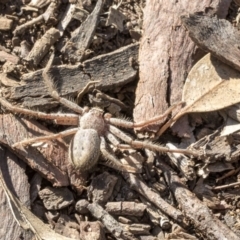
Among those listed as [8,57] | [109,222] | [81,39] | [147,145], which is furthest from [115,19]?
[109,222]

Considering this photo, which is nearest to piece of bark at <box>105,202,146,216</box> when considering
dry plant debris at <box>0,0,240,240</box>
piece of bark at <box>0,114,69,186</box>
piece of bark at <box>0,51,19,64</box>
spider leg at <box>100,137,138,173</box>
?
dry plant debris at <box>0,0,240,240</box>

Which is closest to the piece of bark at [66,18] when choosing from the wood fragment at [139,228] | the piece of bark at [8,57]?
the piece of bark at [8,57]

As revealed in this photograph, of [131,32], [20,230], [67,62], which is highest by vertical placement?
[131,32]

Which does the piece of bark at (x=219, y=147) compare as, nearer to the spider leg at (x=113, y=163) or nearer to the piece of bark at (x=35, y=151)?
the spider leg at (x=113, y=163)

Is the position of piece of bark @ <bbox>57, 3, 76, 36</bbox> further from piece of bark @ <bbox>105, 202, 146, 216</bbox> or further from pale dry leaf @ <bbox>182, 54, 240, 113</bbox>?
piece of bark @ <bbox>105, 202, 146, 216</bbox>

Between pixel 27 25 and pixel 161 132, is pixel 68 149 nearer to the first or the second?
pixel 161 132

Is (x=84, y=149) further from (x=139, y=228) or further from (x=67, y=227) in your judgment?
(x=139, y=228)

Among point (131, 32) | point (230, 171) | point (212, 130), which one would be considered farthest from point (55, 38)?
point (230, 171)
